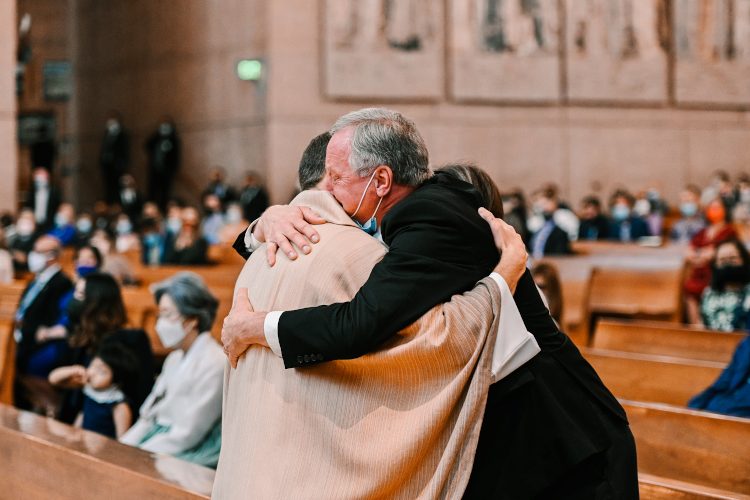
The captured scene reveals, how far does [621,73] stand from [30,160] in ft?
41.9

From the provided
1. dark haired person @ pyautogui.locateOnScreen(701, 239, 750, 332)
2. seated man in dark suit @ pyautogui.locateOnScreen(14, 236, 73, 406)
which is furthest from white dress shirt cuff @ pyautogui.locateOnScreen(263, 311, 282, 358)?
dark haired person @ pyautogui.locateOnScreen(701, 239, 750, 332)

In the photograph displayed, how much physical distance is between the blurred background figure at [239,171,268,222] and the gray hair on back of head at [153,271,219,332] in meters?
8.83

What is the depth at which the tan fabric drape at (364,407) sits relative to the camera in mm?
1729

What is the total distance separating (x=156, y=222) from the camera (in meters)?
12.0

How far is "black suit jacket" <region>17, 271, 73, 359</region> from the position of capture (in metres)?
5.98

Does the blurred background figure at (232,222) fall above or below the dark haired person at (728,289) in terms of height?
above

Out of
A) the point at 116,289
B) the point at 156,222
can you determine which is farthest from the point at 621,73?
the point at 116,289

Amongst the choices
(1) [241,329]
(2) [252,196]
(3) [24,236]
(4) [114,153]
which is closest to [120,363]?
(1) [241,329]

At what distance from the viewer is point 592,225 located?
A: 11883 millimetres

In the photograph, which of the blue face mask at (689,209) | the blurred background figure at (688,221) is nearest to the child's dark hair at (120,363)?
the blurred background figure at (688,221)

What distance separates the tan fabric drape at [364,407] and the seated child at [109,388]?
2.21 meters

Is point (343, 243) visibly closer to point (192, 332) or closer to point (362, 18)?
point (192, 332)

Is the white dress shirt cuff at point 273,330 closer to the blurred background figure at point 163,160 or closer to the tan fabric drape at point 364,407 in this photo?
the tan fabric drape at point 364,407

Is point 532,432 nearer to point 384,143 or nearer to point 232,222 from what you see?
point 384,143
